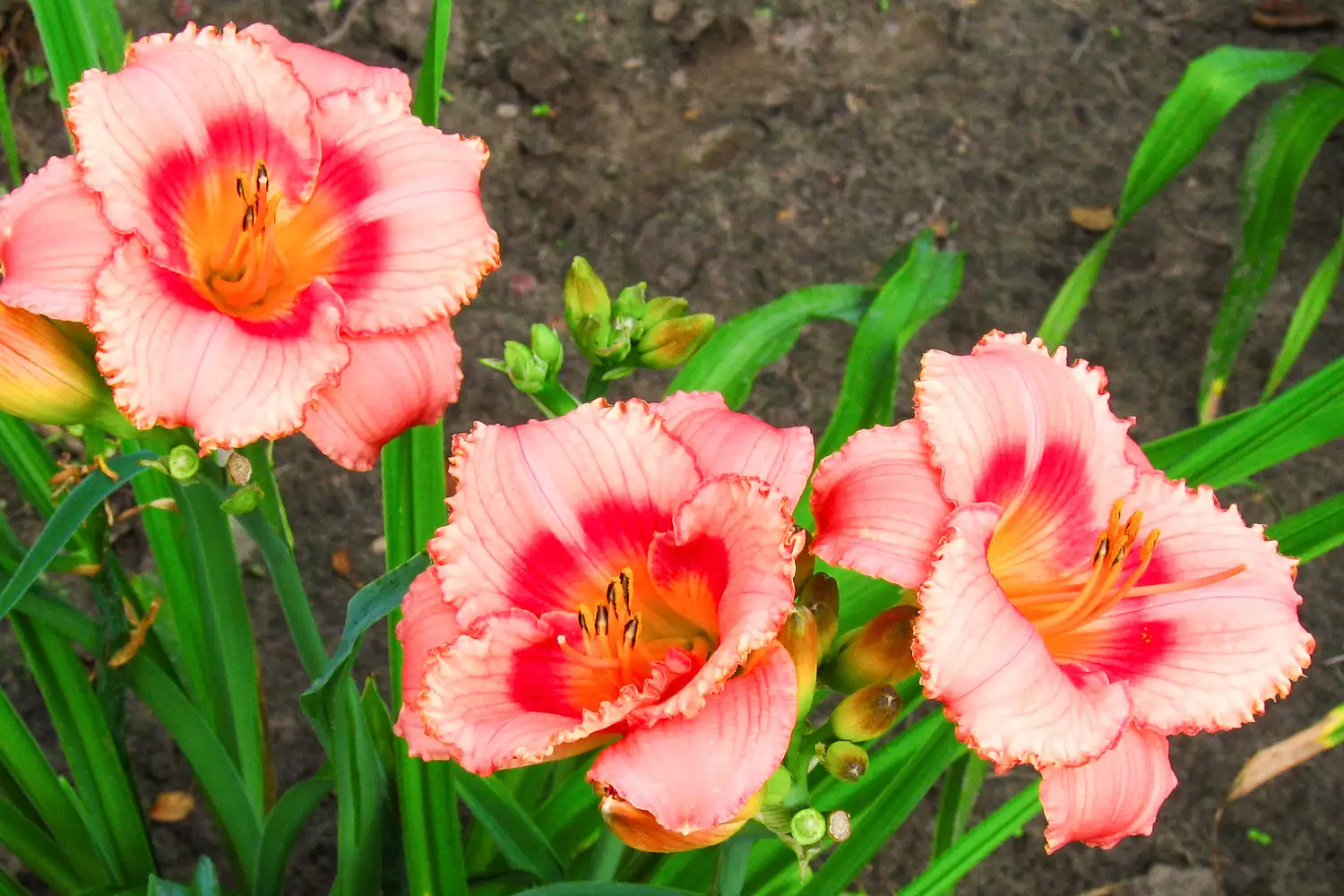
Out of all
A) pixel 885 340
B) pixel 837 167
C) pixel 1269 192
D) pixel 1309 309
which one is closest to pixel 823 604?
pixel 885 340

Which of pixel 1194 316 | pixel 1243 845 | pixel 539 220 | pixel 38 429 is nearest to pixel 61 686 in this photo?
pixel 38 429

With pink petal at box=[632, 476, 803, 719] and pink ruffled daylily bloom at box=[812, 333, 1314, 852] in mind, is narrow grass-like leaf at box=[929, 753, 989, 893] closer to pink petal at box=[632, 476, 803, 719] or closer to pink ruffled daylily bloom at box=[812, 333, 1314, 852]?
pink ruffled daylily bloom at box=[812, 333, 1314, 852]

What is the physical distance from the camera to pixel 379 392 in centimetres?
93

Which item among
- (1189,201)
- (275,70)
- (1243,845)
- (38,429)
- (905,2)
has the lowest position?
(1243,845)

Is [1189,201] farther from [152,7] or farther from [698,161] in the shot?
[152,7]

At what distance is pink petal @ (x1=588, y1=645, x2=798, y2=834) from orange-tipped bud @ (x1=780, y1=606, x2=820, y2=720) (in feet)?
0.12

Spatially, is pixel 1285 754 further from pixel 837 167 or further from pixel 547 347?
pixel 837 167

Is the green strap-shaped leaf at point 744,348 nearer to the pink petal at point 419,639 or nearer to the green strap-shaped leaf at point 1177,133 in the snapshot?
the green strap-shaped leaf at point 1177,133

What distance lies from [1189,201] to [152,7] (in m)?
2.25

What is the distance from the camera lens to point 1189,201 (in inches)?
100.0

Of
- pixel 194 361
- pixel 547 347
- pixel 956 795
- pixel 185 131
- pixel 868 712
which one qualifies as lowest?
pixel 956 795

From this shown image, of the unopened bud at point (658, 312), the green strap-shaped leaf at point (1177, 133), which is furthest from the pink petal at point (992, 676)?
the green strap-shaped leaf at point (1177, 133)

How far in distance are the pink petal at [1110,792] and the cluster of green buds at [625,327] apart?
19.6 inches

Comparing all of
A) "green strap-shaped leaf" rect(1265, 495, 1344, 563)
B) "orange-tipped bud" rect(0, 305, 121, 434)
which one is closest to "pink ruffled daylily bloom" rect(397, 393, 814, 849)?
"orange-tipped bud" rect(0, 305, 121, 434)
